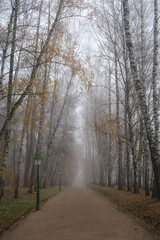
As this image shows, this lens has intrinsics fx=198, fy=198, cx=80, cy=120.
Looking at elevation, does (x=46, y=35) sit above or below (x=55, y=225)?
above

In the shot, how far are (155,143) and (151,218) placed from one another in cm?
301

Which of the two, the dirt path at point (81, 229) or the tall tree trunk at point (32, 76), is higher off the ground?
the tall tree trunk at point (32, 76)

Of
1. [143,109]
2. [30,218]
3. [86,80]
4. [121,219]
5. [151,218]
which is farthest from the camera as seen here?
[143,109]

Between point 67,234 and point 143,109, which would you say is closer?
point 67,234

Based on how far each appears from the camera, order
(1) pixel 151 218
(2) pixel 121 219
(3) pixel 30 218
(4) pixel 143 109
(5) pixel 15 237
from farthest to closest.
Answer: (4) pixel 143 109 → (3) pixel 30 218 → (2) pixel 121 219 → (1) pixel 151 218 → (5) pixel 15 237

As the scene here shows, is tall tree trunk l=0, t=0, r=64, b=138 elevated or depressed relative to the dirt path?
elevated

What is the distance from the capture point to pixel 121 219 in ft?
21.8

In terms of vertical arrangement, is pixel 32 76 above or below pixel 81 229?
above

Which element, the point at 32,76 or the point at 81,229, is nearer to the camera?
the point at 81,229

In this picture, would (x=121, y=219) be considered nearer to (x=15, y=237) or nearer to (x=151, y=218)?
(x=151, y=218)

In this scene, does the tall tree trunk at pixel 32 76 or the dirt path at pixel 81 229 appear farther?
the tall tree trunk at pixel 32 76

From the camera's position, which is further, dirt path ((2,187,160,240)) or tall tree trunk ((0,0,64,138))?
tall tree trunk ((0,0,64,138))

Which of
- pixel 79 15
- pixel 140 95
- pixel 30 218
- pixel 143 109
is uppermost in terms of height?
pixel 79 15

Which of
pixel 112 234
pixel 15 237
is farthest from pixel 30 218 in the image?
pixel 112 234
